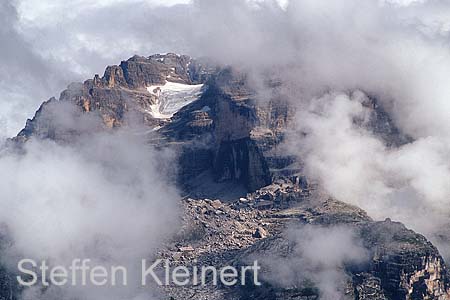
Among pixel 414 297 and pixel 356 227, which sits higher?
pixel 356 227

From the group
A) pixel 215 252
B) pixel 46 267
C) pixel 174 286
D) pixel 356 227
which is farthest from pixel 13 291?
pixel 356 227

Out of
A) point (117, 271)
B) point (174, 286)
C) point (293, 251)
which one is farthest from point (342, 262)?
point (117, 271)

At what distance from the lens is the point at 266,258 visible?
17562cm

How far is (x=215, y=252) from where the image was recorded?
199750mm

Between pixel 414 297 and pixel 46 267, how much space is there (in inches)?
2418

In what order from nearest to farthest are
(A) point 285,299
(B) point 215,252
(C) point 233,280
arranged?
(A) point 285,299 → (C) point 233,280 → (B) point 215,252

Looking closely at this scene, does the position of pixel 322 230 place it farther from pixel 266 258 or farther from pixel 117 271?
pixel 117 271

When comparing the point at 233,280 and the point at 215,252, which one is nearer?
the point at 233,280

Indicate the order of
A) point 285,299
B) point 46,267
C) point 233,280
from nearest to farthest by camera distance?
1. point 285,299
2. point 233,280
3. point 46,267

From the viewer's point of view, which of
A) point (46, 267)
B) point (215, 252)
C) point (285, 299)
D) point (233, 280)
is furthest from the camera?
point (215, 252)

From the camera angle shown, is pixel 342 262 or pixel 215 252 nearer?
pixel 342 262

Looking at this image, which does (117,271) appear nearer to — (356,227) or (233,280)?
(233,280)

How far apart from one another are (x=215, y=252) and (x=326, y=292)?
43.4 m

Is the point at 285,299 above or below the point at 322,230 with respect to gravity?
below
